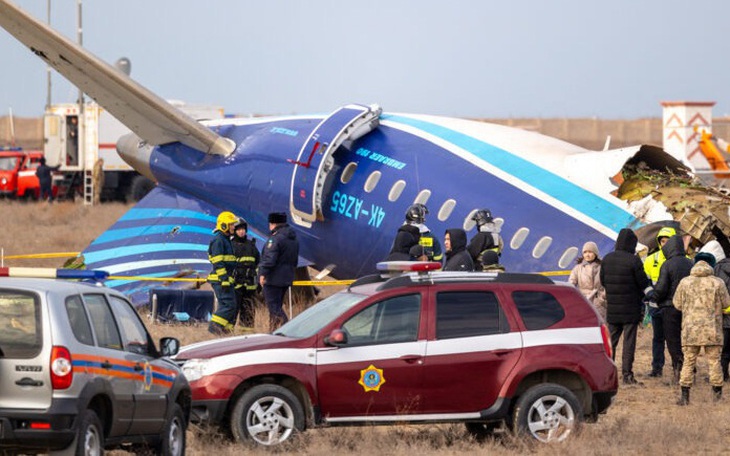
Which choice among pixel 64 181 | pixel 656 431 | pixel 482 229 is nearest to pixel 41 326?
pixel 656 431

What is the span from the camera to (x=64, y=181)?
58.7 m

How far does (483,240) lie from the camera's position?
18.7 m

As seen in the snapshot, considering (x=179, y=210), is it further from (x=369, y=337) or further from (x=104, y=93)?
(x=369, y=337)

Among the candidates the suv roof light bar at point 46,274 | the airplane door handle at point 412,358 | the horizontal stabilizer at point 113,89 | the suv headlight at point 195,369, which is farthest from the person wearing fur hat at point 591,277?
the horizontal stabilizer at point 113,89

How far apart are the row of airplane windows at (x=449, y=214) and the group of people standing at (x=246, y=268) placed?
6.94ft

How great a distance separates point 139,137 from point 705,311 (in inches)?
509

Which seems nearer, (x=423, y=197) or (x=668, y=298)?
(x=668, y=298)

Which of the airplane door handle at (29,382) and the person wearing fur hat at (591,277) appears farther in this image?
the person wearing fur hat at (591,277)

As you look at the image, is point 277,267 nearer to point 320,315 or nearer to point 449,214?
point 449,214

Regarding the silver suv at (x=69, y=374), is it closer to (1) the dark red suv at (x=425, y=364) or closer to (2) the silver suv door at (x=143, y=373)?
(2) the silver suv door at (x=143, y=373)

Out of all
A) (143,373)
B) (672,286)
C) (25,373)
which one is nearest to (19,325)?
(25,373)

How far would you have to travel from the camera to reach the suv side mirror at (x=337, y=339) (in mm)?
12586

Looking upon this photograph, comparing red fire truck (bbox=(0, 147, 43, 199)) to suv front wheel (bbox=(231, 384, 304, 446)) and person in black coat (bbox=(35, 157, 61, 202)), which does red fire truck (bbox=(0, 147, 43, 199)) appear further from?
suv front wheel (bbox=(231, 384, 304, 446))

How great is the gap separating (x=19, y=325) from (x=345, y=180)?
12.7 metres
